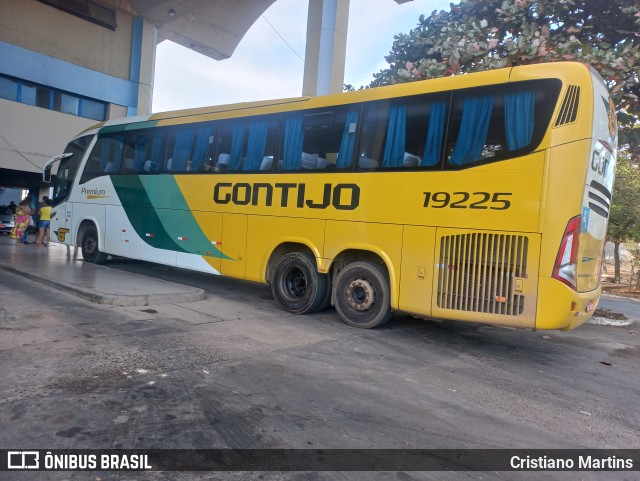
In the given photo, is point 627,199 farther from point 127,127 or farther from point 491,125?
point 127,127

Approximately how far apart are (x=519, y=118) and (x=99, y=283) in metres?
7.55

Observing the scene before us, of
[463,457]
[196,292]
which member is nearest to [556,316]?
[463,457]

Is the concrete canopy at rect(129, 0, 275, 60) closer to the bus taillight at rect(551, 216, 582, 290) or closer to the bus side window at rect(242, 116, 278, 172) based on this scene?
the bus side window at rect(242, 116, 278, 172)

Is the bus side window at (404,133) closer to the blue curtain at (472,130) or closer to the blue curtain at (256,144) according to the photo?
the blue curtain at (472,130)

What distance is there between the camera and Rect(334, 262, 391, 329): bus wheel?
6.79 metres

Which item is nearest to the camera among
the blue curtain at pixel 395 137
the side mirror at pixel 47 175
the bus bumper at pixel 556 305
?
the bus bumper at pixel 556 305

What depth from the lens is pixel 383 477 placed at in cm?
291

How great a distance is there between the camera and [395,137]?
668cm

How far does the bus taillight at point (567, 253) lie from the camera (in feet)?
17.4

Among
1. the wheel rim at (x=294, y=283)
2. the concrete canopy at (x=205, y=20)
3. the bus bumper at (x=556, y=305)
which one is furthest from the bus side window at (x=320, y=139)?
the concrete canopy at (x=205, y=20)

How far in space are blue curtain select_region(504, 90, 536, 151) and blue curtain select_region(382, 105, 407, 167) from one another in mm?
1425

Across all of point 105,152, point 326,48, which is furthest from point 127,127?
point 326,48

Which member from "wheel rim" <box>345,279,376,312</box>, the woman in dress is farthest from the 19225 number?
the woman in dress

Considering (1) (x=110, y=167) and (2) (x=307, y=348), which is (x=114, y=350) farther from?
(1) (x=110, y=167)
